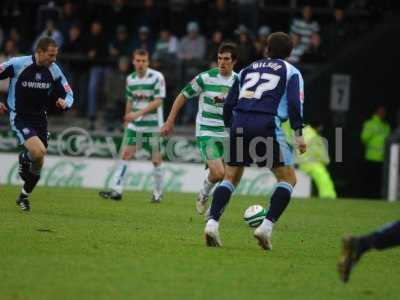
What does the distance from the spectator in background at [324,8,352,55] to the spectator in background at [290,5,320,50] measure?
0.44 meters

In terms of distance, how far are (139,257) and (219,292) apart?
1.91 meters

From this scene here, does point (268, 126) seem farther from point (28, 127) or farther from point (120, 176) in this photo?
point (120, 176)

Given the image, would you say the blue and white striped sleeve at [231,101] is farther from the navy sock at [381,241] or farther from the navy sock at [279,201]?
the navy sock at [381,241]

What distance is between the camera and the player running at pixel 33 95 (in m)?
14.3

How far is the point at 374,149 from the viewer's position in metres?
25.8

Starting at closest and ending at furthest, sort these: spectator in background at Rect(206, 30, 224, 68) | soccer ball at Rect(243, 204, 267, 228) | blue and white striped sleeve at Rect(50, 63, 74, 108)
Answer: soccer ball at Rect(243, 204, 267, 228) → blue and white striped sleeve at Rect(50, 63, 74, 108) → spectator in background at Rect(206, 30, 224, 68)

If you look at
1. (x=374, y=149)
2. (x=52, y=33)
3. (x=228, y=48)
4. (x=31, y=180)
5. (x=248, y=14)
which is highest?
(x=228, y=48)

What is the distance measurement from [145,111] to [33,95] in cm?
414

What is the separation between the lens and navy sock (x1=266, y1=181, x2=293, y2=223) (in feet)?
35.7

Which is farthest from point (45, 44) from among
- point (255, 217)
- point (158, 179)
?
point (158, 179)

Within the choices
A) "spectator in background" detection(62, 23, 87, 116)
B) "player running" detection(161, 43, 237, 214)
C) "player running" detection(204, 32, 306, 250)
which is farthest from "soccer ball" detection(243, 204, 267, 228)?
"spectator in background" detection(62, 23, 87, 116)

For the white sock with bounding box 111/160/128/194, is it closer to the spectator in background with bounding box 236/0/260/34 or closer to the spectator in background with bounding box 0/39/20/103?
the spectator in background with bounding box 0/39/20/103

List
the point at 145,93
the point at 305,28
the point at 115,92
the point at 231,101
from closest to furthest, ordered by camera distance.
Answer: the point at 231,101 < the point at 145,93 < the point at 115,92 < the point at 305,28

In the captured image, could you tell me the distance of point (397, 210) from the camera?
19.5 meters
